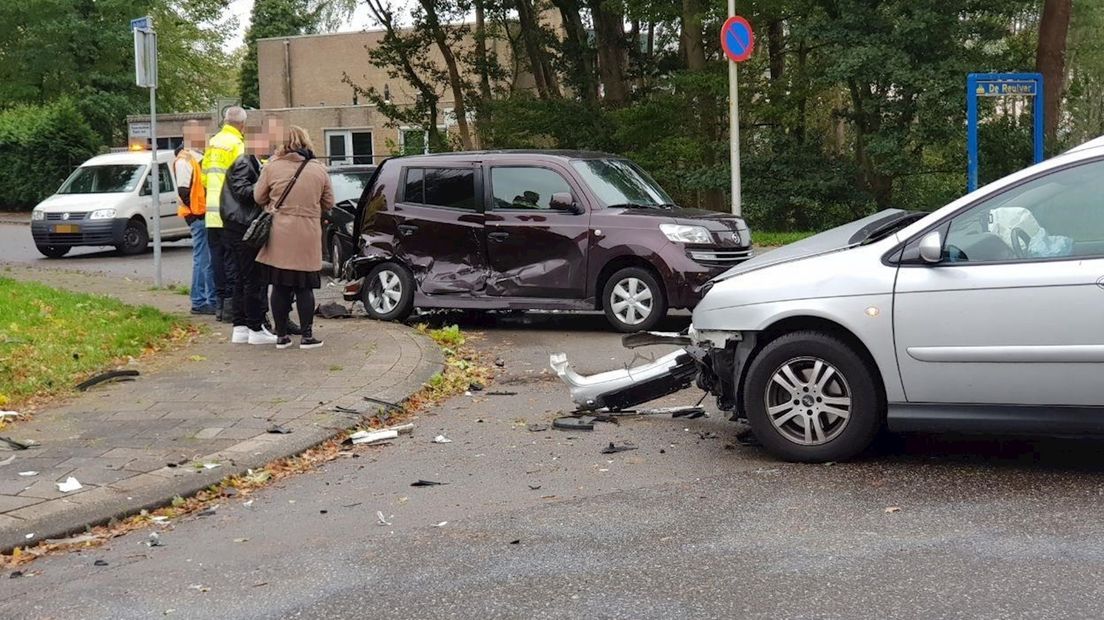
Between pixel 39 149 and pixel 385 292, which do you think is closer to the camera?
pixel 385 292

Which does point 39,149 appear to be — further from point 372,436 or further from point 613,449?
point 613,449

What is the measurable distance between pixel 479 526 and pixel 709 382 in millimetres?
2009

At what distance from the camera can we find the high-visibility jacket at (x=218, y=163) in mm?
11633

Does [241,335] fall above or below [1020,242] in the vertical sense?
below

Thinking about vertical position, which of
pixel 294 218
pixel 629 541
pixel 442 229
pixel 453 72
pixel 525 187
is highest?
pixel 453 72

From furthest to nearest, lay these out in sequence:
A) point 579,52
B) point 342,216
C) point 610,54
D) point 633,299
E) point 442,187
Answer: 1. point 579,52
2. point 610,54
3. point 342,216
4. point 442,187
5. point 633,299

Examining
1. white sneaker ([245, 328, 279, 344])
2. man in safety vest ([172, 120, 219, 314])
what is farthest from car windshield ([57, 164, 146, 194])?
white sneaker ([245, 328, 279, 344])

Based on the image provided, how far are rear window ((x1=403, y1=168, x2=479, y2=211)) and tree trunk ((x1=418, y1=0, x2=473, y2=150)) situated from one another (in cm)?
1677

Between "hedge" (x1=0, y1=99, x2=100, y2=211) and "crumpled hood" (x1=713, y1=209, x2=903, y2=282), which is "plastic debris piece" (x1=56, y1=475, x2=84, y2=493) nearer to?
"crumpled hood" (x1=713, y1=209, x2=903, y2=282)

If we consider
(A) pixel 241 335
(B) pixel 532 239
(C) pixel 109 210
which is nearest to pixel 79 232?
(C) pixel 109 210

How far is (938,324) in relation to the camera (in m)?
6.13

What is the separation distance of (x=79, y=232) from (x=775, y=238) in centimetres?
1258

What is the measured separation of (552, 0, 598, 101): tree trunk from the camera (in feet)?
92.8

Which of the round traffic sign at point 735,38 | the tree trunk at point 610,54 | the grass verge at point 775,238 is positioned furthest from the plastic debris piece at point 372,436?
the tree trunk at point 610,54
